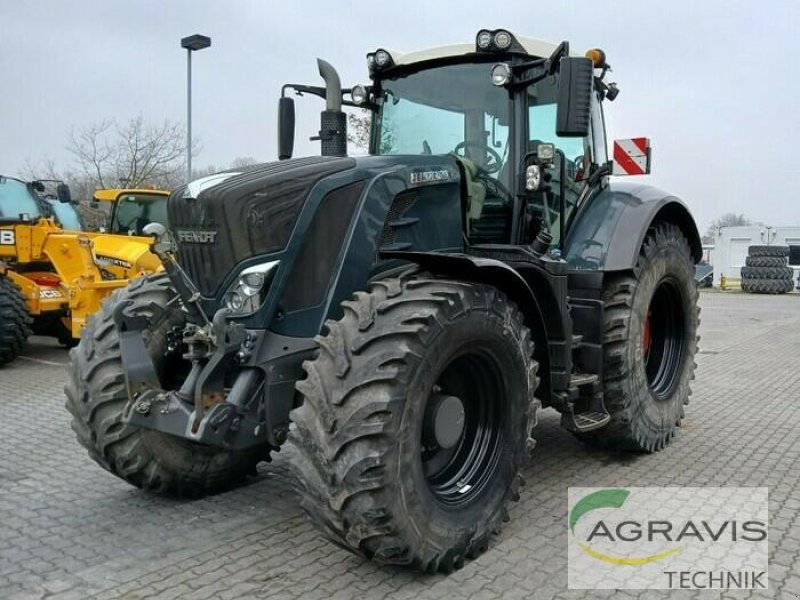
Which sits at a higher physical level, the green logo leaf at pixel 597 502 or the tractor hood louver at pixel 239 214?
the tractor hood louver at pixel 239 214

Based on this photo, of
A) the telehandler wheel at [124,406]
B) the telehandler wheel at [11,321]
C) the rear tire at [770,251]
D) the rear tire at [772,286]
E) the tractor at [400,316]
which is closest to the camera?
the tractor at [400,316]

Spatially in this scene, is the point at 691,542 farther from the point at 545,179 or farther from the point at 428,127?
the point at 428,127

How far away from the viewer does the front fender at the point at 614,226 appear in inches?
194

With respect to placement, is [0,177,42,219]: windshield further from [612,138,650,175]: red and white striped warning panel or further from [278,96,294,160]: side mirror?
[612,138,650,175]: red and white striped warning panel

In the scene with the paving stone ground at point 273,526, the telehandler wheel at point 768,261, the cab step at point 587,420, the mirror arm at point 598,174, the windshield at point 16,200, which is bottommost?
the paving stone ground at point 273,526

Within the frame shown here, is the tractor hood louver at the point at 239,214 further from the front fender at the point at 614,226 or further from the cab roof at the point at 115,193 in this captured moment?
the cab roof at the point at 115,193

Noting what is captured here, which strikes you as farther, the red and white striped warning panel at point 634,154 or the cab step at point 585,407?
the red and white striped warning panel at point 634,154

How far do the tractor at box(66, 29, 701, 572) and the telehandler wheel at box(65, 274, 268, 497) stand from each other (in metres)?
0.01

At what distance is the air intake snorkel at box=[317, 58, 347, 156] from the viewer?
16.3 feet

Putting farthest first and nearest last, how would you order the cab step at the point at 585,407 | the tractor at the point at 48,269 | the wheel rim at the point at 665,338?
the tractor at the point at 48,269, the wheel rim at the point at 665,338, the cab step at the point at 585,407

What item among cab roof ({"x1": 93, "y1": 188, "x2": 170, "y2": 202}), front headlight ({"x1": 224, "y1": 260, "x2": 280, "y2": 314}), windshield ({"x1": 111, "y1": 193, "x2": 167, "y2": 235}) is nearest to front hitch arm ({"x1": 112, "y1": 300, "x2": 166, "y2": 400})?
front headlight ({"x1": 224, "y1": 260, "x2": 280, "y2": 314})

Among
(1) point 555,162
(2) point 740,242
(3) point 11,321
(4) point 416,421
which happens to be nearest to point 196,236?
(4) point 416,421

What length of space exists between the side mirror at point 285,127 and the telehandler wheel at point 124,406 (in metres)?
1.44

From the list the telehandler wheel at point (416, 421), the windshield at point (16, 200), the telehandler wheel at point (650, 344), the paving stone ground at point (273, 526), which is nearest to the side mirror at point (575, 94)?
the telehandler wheel at point (416, 421)
